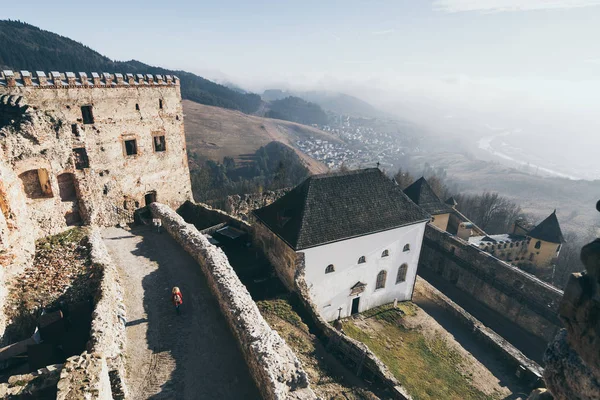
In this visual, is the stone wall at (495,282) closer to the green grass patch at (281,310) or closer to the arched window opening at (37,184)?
the green grass patch at (281,310)

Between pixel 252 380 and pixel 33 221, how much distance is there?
13.8 meters

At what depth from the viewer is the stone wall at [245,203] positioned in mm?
35094

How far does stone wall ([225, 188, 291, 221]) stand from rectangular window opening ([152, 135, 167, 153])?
10.9 meters

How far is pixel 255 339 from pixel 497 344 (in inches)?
707

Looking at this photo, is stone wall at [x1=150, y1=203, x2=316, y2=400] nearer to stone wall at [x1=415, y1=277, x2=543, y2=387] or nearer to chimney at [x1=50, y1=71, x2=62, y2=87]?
chimney at [x1=50, y1=71, x2=62, y2=87]

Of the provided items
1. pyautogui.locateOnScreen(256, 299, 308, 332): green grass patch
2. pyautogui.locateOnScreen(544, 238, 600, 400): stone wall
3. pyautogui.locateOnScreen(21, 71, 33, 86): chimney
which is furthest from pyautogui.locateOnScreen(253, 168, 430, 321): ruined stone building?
pyautogui.locateOnScreen(21, 71, 33, 86): chimney

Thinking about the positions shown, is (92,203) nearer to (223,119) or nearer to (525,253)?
(525,253)

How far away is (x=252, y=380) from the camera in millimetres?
10922

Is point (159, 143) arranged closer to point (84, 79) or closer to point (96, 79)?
point (96, 79)

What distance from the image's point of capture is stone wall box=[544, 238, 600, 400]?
433 cm

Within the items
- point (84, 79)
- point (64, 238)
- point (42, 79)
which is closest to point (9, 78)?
point (42, 79)

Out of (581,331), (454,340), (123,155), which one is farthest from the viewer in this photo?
(123,155)

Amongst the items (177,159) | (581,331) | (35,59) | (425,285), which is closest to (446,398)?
(425,285)

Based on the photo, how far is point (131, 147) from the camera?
79.2 feet
